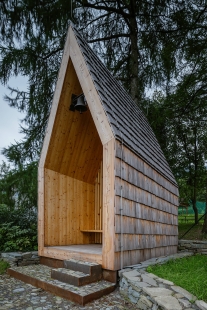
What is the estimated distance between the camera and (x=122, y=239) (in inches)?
148

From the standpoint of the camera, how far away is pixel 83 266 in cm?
369

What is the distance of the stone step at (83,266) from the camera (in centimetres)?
357

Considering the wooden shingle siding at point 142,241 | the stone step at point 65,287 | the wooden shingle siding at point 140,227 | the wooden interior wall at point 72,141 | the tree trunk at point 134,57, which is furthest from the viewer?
the tree trunk at point 134,57

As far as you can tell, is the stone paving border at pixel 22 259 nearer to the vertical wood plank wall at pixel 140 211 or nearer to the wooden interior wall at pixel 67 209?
the wooden interior wall at pixel 67 209

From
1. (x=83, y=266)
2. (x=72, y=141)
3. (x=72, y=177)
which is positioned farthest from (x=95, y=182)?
(x=83, y=266)

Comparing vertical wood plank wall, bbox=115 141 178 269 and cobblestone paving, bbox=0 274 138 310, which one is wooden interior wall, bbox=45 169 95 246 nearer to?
cobblestone paving, bbox=0 274 138 310

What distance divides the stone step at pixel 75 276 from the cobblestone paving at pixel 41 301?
0.25 meters

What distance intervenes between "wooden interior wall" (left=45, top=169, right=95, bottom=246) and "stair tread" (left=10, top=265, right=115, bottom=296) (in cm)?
58

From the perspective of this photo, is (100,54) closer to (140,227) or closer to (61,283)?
(140,227)

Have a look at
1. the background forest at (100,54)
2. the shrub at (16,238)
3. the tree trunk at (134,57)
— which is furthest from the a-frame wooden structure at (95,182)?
the tree trunk at (134,57)

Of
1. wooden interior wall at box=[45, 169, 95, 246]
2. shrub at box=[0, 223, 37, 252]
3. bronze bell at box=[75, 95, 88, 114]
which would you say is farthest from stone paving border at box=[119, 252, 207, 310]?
shrub at box=[0, 223, 37, 252]

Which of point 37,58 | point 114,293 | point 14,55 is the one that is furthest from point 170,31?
point 114,293

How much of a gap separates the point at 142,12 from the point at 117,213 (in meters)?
8.32

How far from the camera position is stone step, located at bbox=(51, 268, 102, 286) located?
3406mm
